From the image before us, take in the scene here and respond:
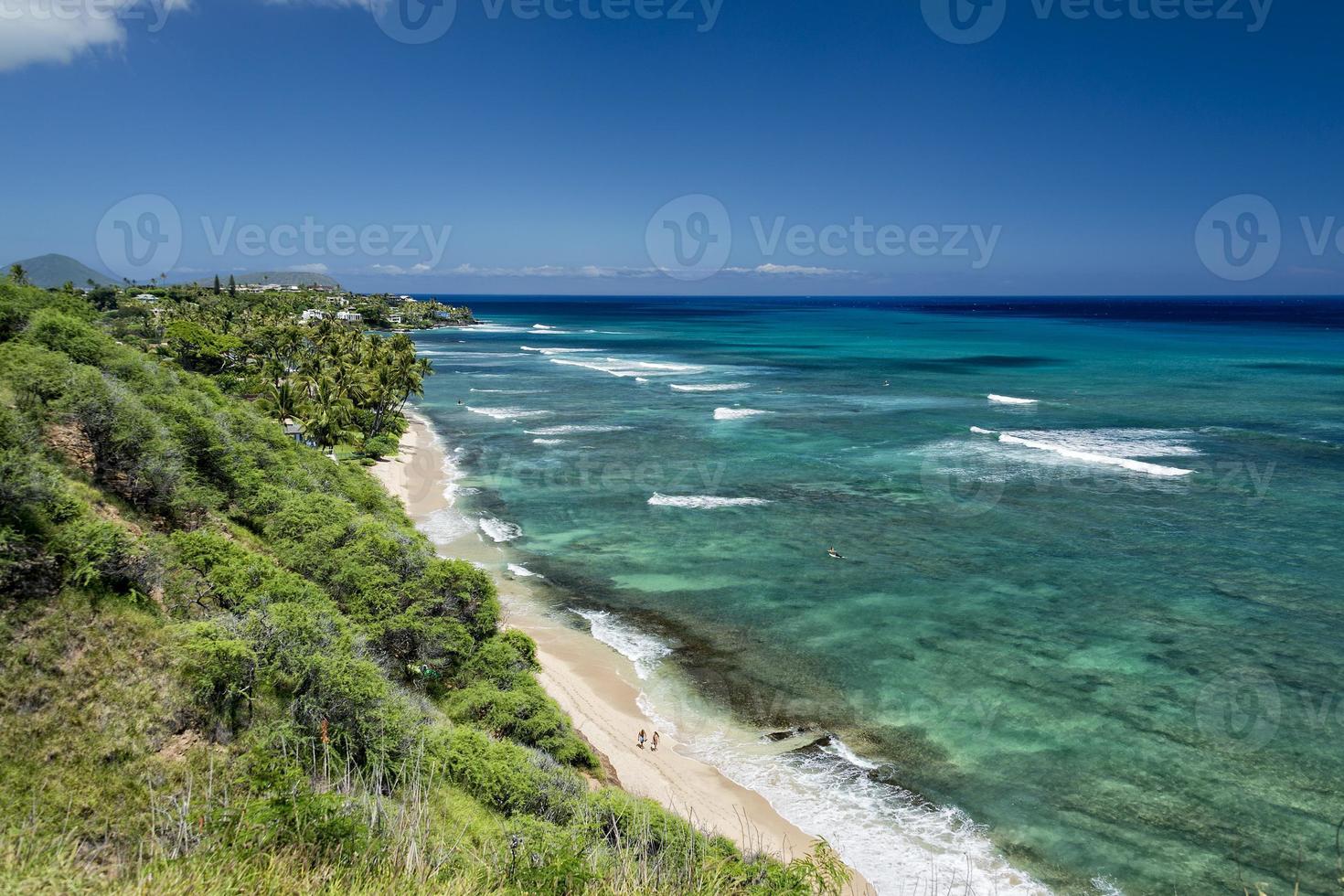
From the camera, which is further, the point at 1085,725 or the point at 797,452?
the point at 797,452

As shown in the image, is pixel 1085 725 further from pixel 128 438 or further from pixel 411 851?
pixel 128 438

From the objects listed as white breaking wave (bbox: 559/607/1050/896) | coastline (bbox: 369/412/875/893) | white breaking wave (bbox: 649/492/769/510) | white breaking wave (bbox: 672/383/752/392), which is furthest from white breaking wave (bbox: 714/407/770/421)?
white breaking wave (bbox: 559/607/1050/896)

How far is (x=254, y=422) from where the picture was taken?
2528cm

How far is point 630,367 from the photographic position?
98.7 meters

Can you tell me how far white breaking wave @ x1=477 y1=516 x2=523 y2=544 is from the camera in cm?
3356

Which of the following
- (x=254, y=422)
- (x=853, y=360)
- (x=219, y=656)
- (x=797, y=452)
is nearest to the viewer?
(x=219, y=656)

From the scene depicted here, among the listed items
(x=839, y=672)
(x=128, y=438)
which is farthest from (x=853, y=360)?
(x=128, y=438)

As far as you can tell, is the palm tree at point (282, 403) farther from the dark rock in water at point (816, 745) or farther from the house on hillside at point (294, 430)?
the dark rock in water at point (816, 745)

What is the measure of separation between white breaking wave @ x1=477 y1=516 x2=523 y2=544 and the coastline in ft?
6.76

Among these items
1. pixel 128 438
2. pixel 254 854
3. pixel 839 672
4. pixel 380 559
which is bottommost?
pixel 839 672

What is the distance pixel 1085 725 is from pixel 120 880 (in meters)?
21.1

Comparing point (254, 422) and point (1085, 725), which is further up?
point (254, 422)

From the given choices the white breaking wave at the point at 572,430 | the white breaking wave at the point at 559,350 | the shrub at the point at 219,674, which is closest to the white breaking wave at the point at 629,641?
the shrub at the point at 219,674

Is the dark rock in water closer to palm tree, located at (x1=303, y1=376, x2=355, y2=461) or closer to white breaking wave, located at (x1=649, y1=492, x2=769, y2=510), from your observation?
white breaking wave, located at (x1=649, y1=492, x2=769, y2=510)
